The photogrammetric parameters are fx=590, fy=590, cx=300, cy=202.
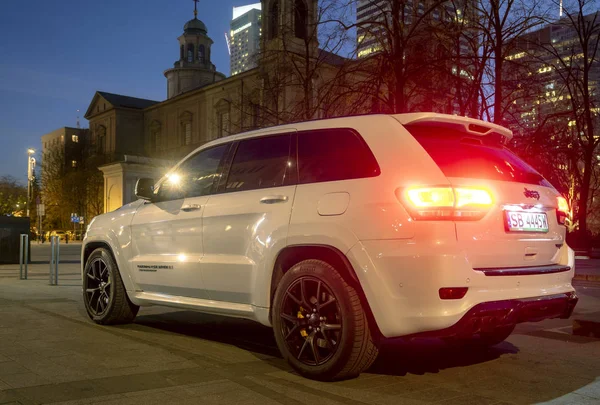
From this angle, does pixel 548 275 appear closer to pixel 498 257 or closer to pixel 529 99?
pixel 498 257

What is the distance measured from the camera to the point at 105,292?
21.7 ft

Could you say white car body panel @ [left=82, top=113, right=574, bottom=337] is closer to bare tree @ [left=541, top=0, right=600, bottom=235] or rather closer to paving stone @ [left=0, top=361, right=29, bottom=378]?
paving stone @ [left=0, top=361, right=29, bottom=378]

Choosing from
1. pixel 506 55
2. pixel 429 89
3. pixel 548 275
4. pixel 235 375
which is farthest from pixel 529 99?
pixel 235 375

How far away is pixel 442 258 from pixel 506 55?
42.2ft

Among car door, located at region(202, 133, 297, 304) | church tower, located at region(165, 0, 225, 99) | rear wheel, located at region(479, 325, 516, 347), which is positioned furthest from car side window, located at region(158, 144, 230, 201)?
church tower, located at region(165, 0, 225, 99)

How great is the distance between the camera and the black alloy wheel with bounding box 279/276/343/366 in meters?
4.20

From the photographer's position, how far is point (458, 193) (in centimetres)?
390

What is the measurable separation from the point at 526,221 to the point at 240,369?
7.94 ft

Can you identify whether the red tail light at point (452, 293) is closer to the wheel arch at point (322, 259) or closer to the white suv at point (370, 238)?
the white suv at point (370, 238)

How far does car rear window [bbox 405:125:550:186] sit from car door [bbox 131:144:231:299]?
210cm

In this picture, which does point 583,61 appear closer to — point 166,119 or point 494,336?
point 494,336

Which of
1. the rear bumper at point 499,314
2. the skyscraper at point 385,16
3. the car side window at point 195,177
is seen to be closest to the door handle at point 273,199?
the car side window at point 195,177

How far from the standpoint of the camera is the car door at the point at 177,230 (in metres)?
5.43

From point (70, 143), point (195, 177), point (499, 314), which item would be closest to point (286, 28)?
point (195, 177)
